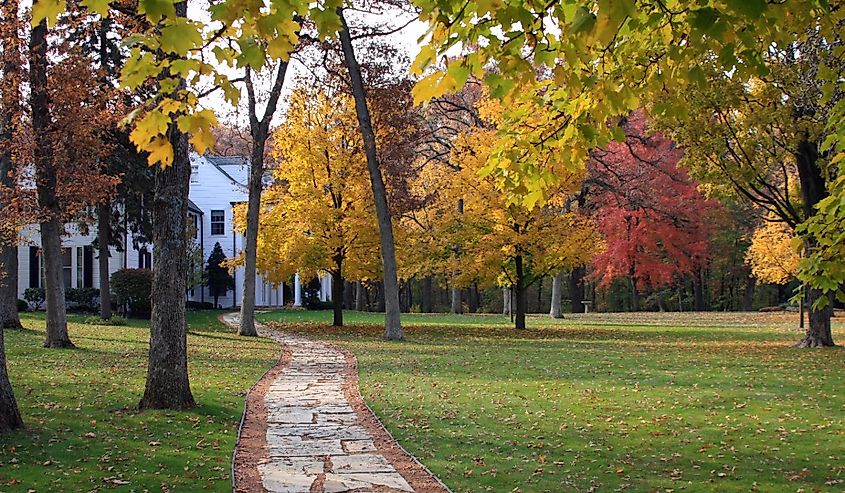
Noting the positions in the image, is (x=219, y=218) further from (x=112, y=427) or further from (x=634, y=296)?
(x=112, y=427)

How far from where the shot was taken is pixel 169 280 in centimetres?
950

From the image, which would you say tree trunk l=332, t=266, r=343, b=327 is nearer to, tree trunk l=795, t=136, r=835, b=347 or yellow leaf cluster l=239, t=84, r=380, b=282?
yellow leaf cluster l=239, t=84, r=380, b=282

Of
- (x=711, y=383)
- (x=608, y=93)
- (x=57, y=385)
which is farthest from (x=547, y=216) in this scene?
(x=608, y=93)

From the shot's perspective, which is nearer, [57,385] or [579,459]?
[579,459]

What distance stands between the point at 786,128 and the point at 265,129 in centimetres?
1296

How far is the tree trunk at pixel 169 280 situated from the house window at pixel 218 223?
117 ft

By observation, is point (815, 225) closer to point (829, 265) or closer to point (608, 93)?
point (829, 265)

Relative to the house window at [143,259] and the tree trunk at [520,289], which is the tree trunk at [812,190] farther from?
the house window at [143,259]

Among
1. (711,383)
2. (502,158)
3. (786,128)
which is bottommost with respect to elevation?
(711,383)

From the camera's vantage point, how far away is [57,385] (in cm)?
1080

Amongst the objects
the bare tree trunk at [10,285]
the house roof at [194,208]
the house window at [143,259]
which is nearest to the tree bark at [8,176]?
the bare tree trunk at [10,285]

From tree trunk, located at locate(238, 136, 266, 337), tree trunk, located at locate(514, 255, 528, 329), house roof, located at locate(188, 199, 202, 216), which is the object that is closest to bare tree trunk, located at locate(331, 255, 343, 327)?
tree trunk, located at locate(238, 136, 266, 337)

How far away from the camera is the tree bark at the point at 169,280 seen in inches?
369

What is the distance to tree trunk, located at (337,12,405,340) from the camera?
2078 centimetres
